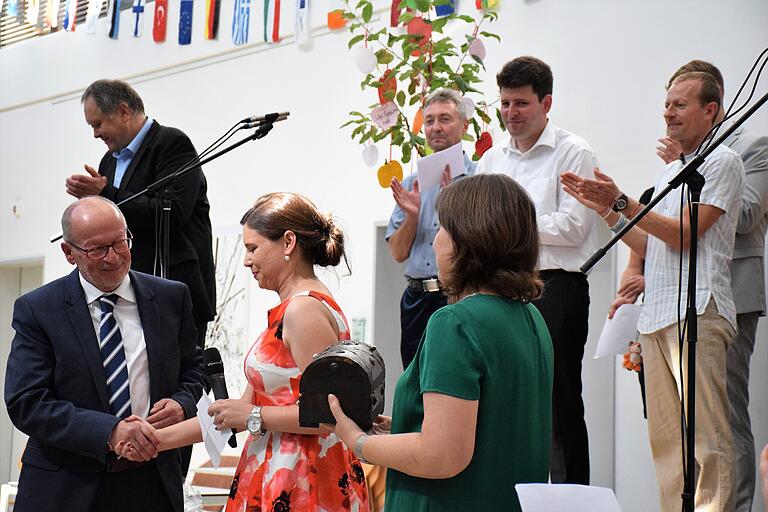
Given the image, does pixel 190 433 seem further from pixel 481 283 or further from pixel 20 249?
pixel 20 249

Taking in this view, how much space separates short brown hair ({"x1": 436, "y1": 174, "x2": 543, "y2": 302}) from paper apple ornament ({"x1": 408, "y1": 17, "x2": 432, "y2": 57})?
3.44 metres

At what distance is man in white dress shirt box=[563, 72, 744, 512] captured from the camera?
3.38 m

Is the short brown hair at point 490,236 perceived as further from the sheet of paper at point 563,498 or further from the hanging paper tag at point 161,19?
the hanging paper tag at point 161,19

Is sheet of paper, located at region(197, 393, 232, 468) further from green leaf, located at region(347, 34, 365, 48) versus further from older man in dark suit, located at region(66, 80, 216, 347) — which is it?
green leaf, located at region(347, 34, 365, 48)

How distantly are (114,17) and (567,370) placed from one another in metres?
6.37

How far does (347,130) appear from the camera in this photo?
274 inches

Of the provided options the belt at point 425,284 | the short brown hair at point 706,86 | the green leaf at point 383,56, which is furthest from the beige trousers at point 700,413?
the green leaf at point 383,56

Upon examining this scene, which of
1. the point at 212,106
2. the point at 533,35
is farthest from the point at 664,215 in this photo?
the point at 212,106

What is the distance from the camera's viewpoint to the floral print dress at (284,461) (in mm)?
2555

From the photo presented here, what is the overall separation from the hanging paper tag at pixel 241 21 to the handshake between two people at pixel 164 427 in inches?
211

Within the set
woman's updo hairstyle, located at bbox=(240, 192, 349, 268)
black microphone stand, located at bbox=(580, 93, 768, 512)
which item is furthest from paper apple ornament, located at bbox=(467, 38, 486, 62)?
woman's updo hairstyle, located at bbox=(240, 192, 349, 268)

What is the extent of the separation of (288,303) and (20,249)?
782 cm

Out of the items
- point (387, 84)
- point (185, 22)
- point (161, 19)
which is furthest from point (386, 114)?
point (161, 19)

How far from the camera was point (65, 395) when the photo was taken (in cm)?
273
